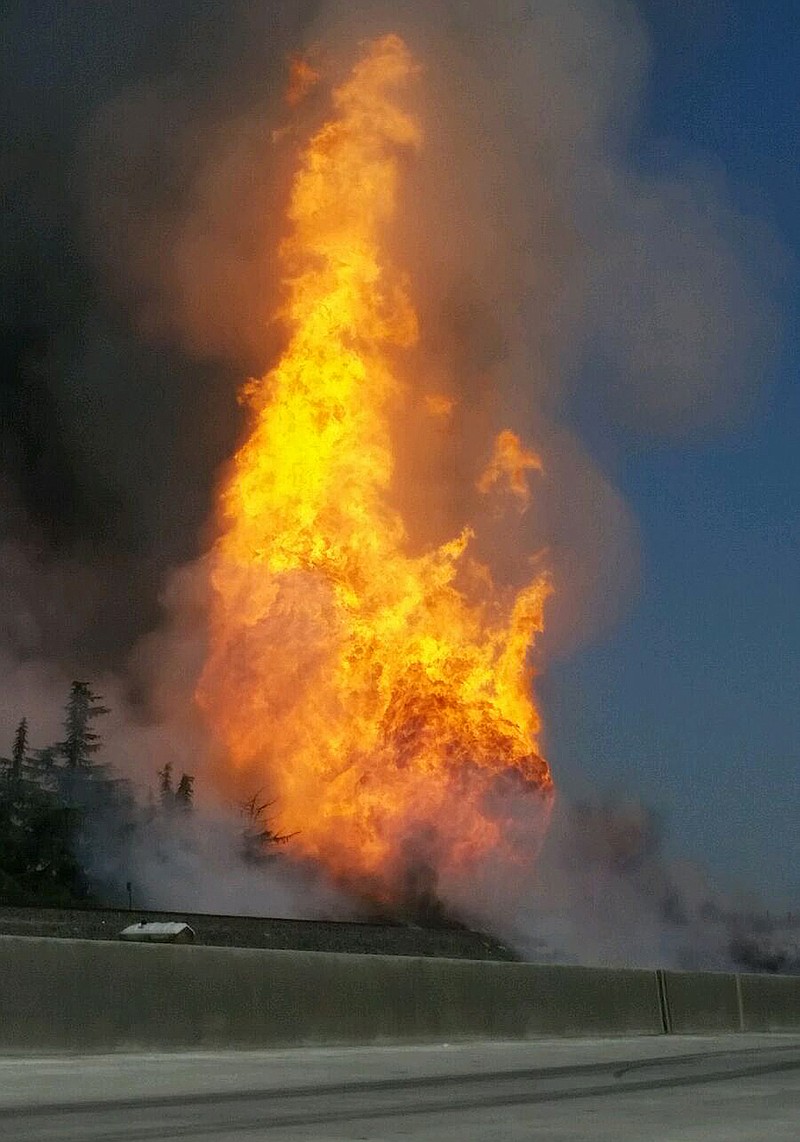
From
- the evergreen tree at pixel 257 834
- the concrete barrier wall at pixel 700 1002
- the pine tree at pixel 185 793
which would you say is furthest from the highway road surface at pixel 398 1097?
the pine tree at pixel 185 793

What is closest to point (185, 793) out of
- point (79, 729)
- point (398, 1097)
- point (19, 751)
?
point (19, 751)

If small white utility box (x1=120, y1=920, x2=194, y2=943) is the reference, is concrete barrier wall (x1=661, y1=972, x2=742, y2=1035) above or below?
below

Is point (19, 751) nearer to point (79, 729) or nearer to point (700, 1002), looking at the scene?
point (79, 729)

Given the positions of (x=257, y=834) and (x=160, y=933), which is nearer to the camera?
(x=160, y=933)

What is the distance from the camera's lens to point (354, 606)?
52.1m

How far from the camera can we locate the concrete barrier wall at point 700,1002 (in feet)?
69.7

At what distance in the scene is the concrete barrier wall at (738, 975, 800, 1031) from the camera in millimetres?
22969

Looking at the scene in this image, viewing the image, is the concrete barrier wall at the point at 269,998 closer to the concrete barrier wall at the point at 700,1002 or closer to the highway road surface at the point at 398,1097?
the highway road surface at the point at 398,1097

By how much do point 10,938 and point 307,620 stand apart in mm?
39350

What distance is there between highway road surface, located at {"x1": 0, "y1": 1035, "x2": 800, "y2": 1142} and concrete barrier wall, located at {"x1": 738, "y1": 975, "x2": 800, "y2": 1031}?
6945mm

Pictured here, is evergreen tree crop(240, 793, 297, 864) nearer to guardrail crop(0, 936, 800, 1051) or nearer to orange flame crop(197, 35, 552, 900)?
orange flame crop(197, 35, 552, 900)

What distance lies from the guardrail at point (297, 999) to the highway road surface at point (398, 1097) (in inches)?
10.3

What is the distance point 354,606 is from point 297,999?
120 feet

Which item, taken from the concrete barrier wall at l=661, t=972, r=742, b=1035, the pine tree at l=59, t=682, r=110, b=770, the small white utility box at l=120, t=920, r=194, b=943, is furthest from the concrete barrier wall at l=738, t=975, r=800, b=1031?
the pine tree at l=59, t=682, r=110, b=770
